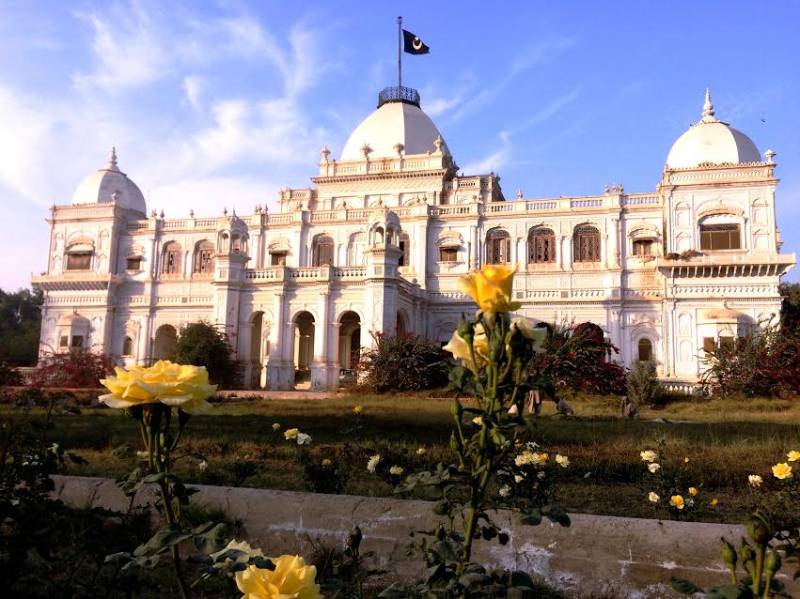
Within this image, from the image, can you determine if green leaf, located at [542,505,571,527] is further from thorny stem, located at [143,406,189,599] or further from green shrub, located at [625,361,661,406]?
green shrub, located at [625,361,661,406]

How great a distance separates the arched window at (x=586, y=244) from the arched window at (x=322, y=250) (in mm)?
11049

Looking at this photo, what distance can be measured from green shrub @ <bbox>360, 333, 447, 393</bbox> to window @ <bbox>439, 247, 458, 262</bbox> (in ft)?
27.5

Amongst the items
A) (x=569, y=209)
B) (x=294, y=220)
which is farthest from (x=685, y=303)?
(x=294, y=220)

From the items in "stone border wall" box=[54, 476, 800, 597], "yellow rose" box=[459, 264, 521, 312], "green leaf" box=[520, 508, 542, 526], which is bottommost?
"stone border wall" box=[54, 476, 800, 597]

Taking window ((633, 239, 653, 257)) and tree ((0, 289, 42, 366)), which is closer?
window ((633, 239, 653, 257))

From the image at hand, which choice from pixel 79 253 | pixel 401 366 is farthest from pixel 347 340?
pixel 79 253

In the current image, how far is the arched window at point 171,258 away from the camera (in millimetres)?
32625

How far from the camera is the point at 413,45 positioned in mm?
38594

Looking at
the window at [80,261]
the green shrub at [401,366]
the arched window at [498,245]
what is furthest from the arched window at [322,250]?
the window at [80,261]

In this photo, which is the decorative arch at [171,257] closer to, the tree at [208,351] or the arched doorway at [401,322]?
the tree at [208,351]

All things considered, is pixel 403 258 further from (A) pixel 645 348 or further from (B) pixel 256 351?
(A) pixel 645 348

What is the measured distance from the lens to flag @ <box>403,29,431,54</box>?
3844cm

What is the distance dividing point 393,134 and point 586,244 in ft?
38.1

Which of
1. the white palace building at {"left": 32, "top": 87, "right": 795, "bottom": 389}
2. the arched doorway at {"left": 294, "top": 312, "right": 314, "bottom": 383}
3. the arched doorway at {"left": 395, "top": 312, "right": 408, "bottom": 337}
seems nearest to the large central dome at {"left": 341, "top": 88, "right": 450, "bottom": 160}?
the white palace building at {"left": 32, "top": 87, "right": 795, "bottom": 389}
